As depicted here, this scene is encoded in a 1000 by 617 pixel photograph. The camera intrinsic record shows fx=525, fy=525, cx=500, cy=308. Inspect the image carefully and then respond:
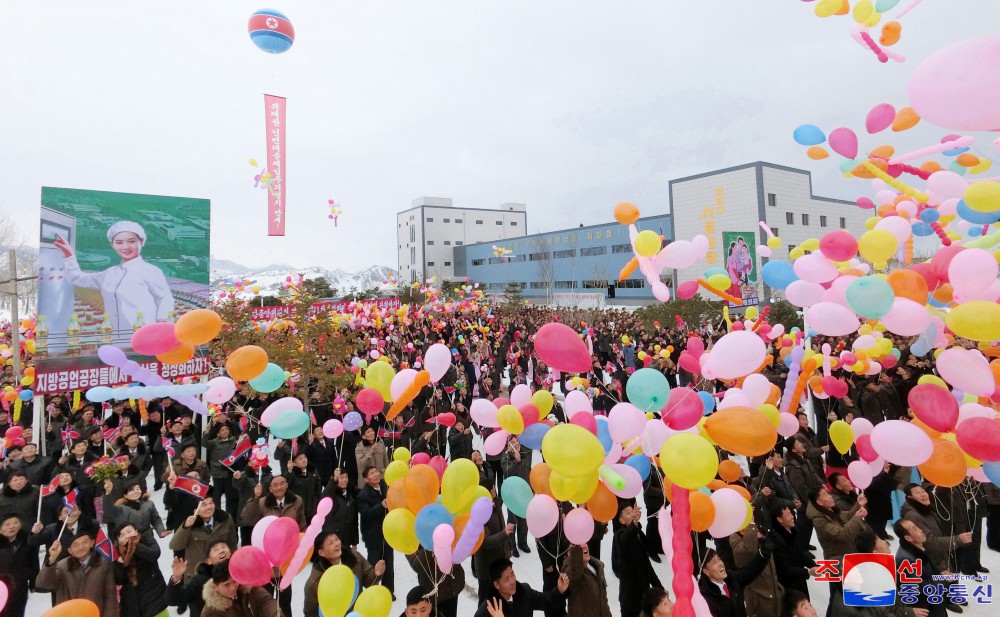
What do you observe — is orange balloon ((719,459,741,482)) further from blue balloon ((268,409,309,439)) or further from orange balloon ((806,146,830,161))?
blue balloon ((268,409,309,439))

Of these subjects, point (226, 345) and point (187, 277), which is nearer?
point (187, 277)

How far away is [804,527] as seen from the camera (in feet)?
15.7

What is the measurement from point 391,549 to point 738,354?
11.5ft

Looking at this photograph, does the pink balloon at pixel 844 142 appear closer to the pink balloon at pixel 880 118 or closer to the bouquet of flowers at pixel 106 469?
the pink balloon at pixel 880 118

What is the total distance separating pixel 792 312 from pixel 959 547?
1470cm

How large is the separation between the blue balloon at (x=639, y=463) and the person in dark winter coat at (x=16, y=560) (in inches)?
178

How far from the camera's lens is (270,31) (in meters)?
8.81

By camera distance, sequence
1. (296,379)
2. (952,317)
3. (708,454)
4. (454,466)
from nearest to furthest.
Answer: (708,454) < (952,317) < (454,466) < (296,379)

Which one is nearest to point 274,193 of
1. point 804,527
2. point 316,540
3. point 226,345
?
point 226,345

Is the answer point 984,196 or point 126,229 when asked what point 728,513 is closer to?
point 984,196

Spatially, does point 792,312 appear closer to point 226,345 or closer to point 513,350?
point 513,350

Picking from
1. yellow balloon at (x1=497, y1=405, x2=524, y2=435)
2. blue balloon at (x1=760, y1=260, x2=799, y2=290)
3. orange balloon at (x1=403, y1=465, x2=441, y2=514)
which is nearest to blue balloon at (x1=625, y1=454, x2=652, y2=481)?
yellow balloon at (x1=497, y1=405, x2=524, y2=435)

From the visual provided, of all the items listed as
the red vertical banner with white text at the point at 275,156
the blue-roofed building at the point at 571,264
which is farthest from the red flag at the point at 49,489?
the blue-roofed building at the point at 571,264

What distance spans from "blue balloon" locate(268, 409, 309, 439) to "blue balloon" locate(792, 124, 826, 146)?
4.97 m
